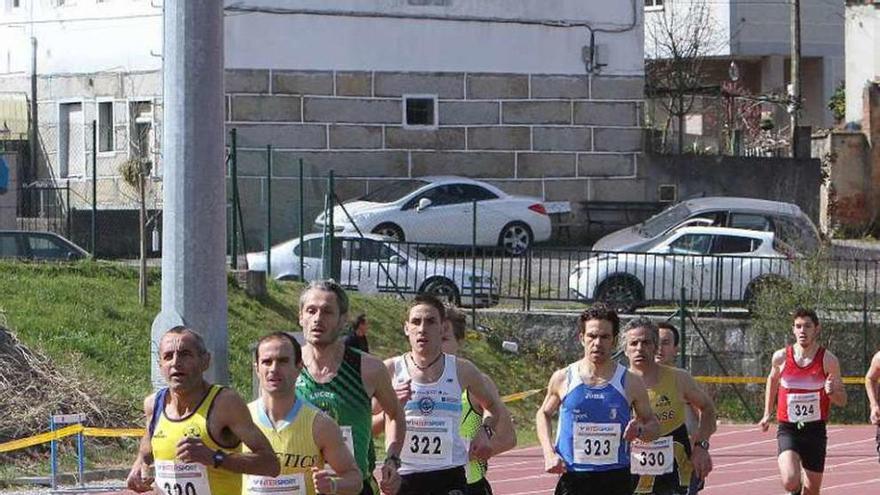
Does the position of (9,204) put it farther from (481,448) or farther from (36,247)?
(481,448)

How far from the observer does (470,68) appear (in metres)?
37.5

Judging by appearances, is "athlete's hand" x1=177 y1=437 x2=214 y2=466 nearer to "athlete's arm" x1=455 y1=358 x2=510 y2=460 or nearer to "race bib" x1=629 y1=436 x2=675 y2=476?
"athlete's arm" x1=455 y1=358 x2=510 y2=460

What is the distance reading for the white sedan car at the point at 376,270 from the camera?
92.3ft

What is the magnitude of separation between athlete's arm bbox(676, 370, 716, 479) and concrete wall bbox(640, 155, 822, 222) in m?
26.1

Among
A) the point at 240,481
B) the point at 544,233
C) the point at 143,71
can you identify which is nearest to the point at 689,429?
the point at 240,481

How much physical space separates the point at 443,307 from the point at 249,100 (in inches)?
966

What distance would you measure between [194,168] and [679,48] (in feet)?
140

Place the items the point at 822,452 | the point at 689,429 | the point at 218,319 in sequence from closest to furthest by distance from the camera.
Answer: the point at 218,319 < the point at 689,429 < the point at 822,452

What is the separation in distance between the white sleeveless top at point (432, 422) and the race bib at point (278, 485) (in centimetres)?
220

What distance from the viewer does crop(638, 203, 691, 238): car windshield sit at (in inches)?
1304

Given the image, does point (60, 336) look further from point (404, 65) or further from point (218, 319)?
point (404, 65)

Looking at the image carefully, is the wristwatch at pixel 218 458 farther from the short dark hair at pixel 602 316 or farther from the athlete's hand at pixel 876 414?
the athlete's hand at pixel 876 414

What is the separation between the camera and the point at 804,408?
1647cm

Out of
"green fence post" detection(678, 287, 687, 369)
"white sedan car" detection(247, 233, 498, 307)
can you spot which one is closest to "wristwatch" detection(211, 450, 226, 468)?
"green fence post" detection(678, 287, 687, 369)
